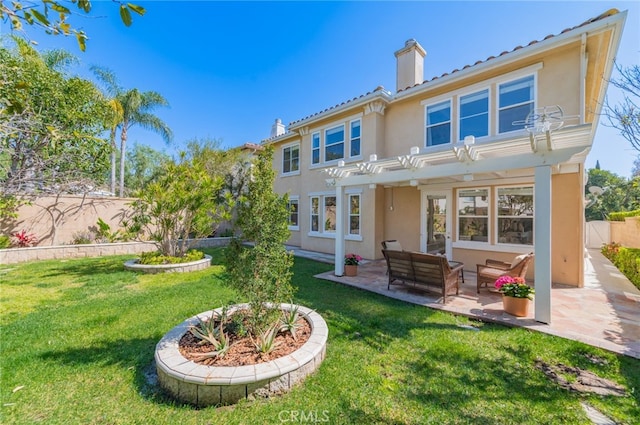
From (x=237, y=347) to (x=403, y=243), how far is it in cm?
837

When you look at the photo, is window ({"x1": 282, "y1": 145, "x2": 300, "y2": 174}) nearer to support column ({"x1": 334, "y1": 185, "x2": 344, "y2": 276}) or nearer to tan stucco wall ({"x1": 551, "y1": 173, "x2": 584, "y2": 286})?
support column ({"x1": 334, "y1": 185, "x2": 344, "y2": 276})

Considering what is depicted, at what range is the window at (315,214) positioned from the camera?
13503mm

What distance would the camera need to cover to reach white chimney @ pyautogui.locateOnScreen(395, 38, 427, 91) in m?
10.7

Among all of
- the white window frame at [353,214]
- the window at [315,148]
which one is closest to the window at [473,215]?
the white window frame at [353,214]

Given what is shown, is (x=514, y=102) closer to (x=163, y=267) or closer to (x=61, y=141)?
(x=163, y=267)

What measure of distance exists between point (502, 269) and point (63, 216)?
1862 centimetres

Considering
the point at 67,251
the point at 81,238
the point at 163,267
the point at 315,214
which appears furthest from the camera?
the point at 315,214

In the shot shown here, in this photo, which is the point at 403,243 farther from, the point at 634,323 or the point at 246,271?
the point at 246,271

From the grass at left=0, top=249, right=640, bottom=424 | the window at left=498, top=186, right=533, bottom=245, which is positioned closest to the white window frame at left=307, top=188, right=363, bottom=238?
the window at left=498, top=186, right=533, bottom=245

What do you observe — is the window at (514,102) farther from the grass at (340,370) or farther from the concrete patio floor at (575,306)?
the grass at (340,370)

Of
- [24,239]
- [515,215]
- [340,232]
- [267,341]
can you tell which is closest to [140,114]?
[24,239]

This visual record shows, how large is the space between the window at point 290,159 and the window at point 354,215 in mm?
4495

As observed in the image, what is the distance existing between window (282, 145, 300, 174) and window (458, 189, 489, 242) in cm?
885

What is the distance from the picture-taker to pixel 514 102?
785cm
